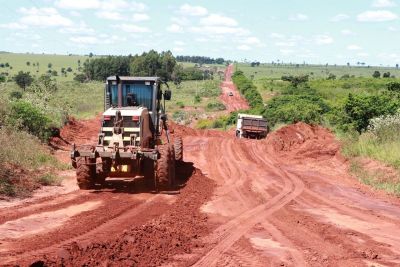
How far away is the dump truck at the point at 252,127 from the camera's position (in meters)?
36.6

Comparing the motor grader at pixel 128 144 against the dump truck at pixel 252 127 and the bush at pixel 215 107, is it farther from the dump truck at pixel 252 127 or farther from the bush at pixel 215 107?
the bush at pixel 215 107

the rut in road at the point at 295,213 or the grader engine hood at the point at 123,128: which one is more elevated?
the grader engine hood at the point at 123,128

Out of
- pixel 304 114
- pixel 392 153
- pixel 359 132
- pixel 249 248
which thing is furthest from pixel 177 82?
pixel 249 248

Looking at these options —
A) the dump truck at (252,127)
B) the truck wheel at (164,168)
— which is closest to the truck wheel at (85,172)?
the truck wheel at (164,168)

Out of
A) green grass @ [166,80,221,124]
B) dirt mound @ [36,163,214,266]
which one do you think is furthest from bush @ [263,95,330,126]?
dirt mound @ [36,163,214,266]

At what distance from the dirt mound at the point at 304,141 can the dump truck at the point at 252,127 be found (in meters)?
2.80

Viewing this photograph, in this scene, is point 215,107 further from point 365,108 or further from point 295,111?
point 365,108

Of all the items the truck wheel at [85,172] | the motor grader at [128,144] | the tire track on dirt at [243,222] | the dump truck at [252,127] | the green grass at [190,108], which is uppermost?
the motor grader at [128,144]

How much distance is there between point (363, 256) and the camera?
9.25 metres

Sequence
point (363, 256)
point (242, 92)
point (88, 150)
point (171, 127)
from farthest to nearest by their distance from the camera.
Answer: point (242, 92) → point (171, 127) → point (88, 150) → point (363, 256)

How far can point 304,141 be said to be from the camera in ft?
103

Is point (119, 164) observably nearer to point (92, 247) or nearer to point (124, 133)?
point (124, 133)

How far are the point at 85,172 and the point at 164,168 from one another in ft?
7.62

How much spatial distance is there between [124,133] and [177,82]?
104 m
